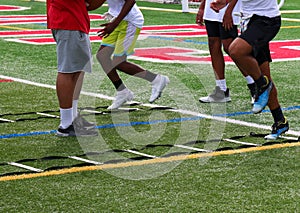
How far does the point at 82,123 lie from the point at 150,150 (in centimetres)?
108

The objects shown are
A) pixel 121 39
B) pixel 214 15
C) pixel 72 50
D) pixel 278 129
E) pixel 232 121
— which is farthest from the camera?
pixel 214 15

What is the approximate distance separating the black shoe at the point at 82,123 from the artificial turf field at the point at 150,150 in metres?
0.14

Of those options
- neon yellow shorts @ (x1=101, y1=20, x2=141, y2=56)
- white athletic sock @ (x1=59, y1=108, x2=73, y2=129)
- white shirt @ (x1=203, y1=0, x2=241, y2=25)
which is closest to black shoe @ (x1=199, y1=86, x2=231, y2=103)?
white shirt @ (x1=203, y1=0, x2=241, y2=25)

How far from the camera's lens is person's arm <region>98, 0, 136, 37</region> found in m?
8.43

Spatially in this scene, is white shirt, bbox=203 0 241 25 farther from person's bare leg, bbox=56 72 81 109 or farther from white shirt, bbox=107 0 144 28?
person's bare leg, bbox=56 72 81 109

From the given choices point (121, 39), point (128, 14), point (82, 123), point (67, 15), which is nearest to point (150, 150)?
point (82, 123)

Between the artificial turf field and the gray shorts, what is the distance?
0.67m

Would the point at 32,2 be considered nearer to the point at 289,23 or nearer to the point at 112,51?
the point at 289,23

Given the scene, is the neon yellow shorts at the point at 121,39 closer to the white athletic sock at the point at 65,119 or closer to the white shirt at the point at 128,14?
the white shirt at the point at 128,14

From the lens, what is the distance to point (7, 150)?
7188mm

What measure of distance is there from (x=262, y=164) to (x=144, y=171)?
3.17 feet

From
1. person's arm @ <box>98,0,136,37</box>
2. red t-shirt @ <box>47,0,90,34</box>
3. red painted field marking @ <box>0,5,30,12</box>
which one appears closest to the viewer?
red t-shirt @ <box>47,0,90,34</box>

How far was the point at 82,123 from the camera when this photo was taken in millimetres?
8055

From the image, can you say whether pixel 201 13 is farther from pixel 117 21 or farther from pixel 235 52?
pixel 235 52
